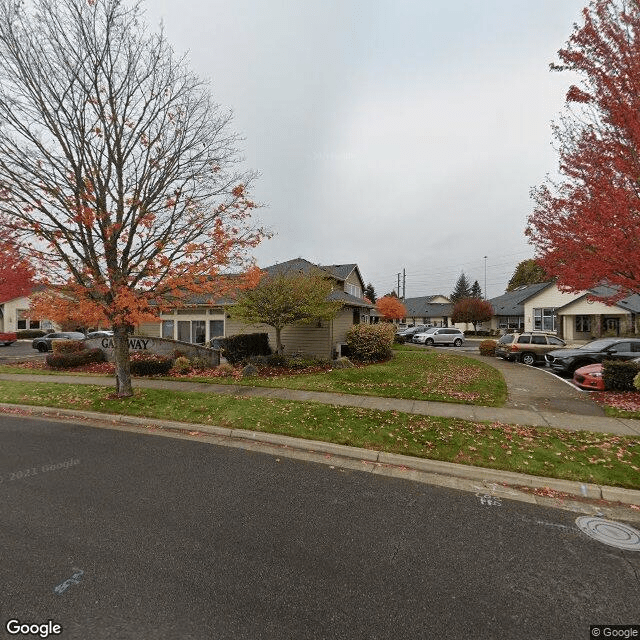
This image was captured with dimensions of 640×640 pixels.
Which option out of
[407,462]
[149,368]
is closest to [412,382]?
[407,462]

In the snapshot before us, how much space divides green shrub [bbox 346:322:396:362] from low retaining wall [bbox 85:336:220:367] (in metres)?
6.99

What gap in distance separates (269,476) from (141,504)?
1.84 metres

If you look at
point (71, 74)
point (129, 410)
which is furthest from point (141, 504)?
point (71, 74)

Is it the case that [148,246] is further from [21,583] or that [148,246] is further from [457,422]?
[457,422]

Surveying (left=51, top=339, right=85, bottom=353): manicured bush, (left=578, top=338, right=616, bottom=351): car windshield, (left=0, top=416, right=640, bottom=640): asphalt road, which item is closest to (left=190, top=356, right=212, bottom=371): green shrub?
(left=51, top=339, right=85, bottom=353): manicured bush

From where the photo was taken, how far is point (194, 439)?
741 cm

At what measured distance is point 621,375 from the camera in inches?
409

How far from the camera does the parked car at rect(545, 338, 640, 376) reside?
13692mm

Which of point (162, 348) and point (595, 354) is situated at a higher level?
point (162, 348)

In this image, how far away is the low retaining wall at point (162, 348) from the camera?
54.4ft

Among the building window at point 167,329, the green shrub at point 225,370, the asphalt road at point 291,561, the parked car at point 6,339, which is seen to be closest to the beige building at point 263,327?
the building window at point 167,329

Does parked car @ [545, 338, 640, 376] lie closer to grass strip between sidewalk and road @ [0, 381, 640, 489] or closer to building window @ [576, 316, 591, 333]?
grass strip between sidewalk and road @ [0, 381, 640, 489]

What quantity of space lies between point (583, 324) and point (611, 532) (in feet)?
116

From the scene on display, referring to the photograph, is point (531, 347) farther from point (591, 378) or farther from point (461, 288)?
point (461, 288)
